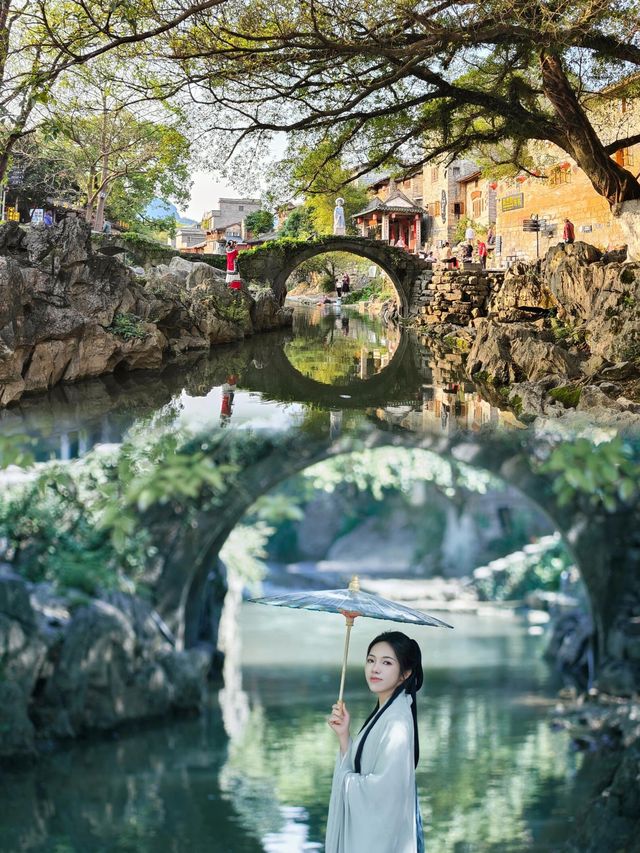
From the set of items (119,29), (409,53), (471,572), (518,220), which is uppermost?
(518,220)

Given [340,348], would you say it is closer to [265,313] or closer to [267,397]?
[265,313]

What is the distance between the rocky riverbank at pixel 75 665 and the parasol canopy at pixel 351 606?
104 centimetres

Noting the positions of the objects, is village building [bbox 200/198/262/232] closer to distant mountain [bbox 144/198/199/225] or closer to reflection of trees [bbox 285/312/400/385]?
reflection of trees [bbox 285/312/400/385]

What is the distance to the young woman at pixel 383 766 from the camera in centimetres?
301

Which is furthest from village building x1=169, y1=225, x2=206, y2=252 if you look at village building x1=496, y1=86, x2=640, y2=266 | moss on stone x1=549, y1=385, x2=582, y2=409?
moss on stone x1=549, y1=385, x2=582, y2=409

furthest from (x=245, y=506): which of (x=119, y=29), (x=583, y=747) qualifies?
(x=119, y=29)

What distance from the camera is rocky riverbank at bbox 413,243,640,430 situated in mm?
10297

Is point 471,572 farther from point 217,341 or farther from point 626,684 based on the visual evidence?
point 217,341

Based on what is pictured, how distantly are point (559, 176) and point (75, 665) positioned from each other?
93.1 ft

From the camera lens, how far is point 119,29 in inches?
438

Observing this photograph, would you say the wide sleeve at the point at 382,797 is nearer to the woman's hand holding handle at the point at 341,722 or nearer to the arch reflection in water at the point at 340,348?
the woman's hand holding handle at the point at 341,722

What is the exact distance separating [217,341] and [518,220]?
64.8 feet

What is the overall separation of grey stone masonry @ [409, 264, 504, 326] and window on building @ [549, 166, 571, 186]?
19.9ft

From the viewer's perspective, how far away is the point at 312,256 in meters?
28.4
